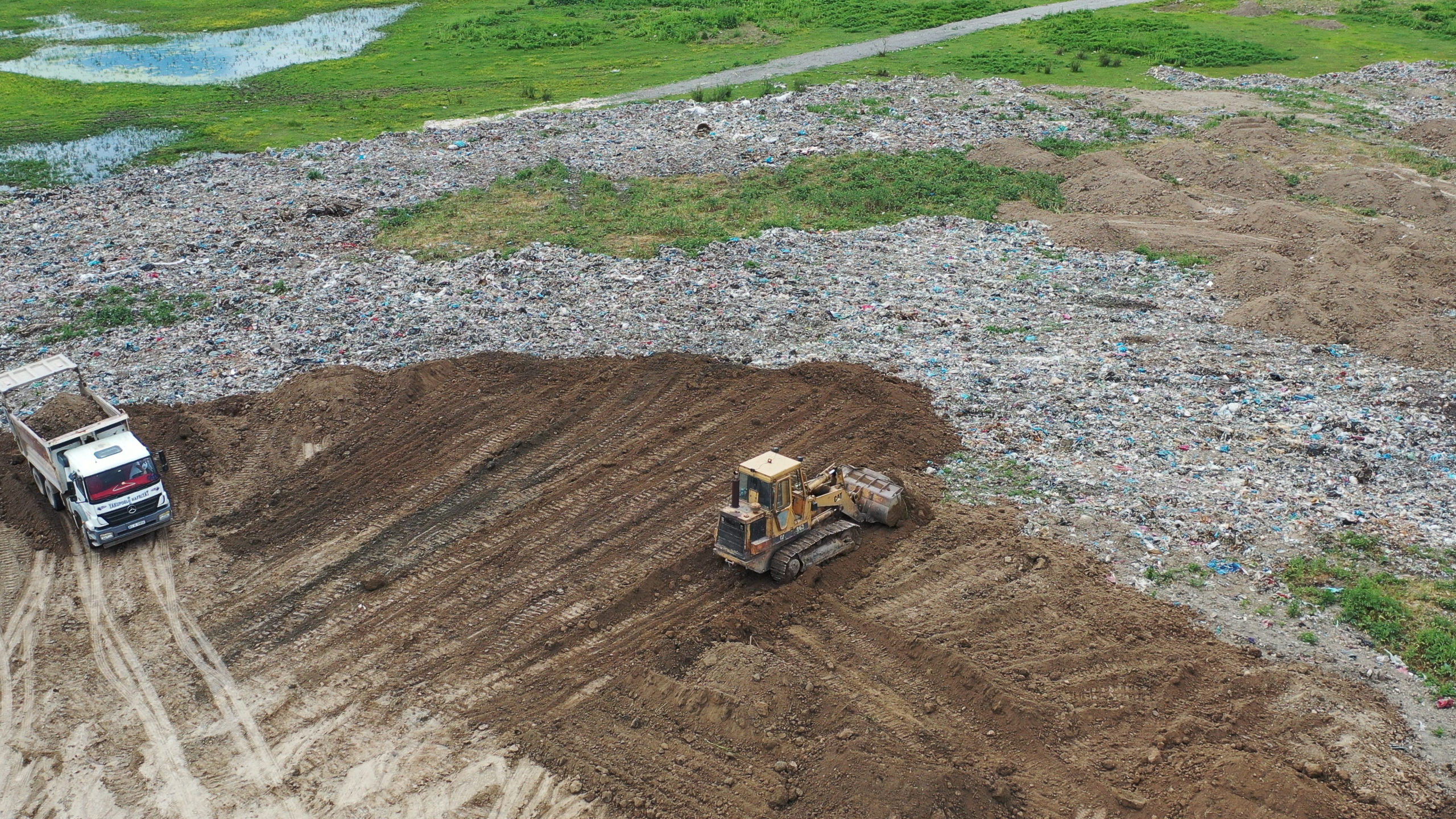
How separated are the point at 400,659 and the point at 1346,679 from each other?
1119 centimetres

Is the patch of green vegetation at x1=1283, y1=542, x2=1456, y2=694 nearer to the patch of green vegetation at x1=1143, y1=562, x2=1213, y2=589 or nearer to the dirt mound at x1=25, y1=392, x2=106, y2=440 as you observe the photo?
the patch of green vegetation at x1=1143, y1=562, x2=1213, y2=589

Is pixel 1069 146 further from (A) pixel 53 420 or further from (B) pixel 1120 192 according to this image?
(A) pixel 53 420

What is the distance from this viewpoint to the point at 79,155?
109 ft

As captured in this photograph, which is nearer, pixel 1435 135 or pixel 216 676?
pixel 216 676

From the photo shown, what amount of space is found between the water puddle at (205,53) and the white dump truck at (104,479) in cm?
3064

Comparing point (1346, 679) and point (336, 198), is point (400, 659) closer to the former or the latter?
point (1346, 679)

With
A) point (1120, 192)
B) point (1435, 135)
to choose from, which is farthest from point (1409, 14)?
point (1120, 192)

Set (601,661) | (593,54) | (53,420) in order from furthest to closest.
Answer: (593,54)
(53,420)
(601,661)

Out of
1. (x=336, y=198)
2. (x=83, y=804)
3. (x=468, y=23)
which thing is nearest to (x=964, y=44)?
(x=468, y=23)

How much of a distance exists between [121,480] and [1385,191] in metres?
28.5

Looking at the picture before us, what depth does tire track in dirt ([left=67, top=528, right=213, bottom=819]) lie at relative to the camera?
467 inches

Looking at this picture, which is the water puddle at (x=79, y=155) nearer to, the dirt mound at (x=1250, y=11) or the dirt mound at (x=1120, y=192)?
the dirt mound at (x=1120, y=192)

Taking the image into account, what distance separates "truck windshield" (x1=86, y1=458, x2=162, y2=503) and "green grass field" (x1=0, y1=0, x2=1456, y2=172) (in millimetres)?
20610

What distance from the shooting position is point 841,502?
50.6 ft
